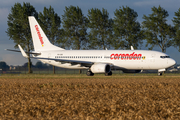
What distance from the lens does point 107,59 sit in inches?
1416

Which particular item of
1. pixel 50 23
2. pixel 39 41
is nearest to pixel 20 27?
pixel 50 23

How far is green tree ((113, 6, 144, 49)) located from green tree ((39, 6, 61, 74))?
14263 mm

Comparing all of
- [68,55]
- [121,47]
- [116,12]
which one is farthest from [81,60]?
[116,12]

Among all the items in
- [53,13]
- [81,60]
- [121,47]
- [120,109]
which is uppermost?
[53,13]

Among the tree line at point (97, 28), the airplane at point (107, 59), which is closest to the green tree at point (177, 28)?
the tree line at point (97, 28)

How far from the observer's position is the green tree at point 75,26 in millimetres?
59594

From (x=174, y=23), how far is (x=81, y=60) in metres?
27.1

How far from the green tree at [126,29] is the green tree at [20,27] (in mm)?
20945

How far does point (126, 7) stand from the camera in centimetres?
5869

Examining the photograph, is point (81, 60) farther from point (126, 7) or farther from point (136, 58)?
point (126, 7)

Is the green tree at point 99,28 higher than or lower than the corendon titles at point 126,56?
higher

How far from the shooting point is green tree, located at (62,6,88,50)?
59594 mm

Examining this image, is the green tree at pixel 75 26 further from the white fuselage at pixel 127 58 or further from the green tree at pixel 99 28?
the white fuselage at pixel 127 58

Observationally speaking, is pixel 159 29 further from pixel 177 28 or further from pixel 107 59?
pixel 107 59
